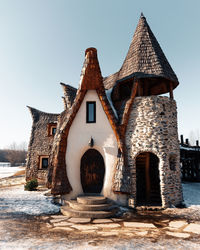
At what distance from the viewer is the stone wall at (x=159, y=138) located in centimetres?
879

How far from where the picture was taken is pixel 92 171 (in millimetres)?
9703

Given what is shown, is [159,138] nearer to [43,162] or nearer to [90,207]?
[90,207]

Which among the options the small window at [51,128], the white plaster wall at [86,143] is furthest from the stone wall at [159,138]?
the small window at [51,128]

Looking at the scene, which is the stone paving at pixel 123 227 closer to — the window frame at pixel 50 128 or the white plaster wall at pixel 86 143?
the white plaster wall at pixel 86 143

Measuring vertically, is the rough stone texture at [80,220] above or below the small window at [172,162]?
below

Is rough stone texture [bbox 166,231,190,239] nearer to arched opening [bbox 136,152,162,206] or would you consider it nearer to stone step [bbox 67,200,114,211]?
stone step [bbox 67,200,114,211]

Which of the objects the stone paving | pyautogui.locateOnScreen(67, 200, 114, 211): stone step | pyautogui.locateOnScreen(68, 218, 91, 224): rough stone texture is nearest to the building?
pyautogui.locateOnScreen(67, 200, 114, 211): stone step

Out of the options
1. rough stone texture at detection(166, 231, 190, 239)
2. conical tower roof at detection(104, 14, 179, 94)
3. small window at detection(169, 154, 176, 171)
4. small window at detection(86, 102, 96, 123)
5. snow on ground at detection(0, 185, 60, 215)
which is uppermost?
conical tower roof at detection(104, 14, 179, 94)

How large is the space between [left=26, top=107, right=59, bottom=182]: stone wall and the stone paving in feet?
37.7

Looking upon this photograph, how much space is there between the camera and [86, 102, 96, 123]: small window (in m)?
9.91

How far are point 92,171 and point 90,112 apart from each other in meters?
3.37

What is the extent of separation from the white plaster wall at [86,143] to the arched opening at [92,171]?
0.91 ft

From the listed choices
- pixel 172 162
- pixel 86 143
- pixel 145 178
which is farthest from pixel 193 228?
pixel 86 143

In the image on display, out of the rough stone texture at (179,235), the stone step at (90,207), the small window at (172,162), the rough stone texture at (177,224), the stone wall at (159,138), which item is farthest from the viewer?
the small window at (172,162)
